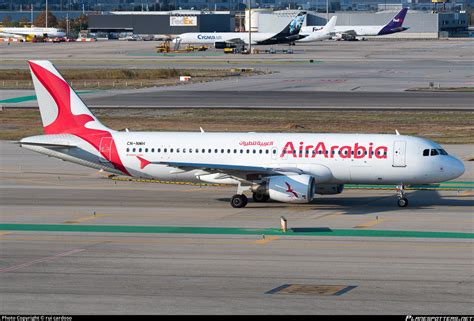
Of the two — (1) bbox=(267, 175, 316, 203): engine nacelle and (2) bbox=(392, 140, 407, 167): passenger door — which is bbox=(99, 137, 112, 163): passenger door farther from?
(2) bbox=(392, 140, 407, 167): passenger door

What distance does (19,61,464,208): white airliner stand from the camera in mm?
46438

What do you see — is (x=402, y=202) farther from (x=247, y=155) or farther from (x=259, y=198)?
(x=247, y=155)

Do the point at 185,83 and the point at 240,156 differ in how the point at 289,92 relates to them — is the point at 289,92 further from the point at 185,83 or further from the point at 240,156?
the point at 240,156

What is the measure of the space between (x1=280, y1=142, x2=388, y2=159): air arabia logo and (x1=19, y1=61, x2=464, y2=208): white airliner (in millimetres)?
48

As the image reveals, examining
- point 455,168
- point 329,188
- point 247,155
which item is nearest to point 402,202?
point 455,168

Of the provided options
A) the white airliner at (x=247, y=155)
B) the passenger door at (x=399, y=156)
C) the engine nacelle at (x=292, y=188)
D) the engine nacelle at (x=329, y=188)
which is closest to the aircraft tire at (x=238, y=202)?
the white airliner at (x=247, y=155)

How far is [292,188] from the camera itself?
4509 cm

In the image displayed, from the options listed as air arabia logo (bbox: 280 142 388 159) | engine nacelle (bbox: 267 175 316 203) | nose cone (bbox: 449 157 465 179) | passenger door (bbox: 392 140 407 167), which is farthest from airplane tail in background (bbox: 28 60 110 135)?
nose cone (bbox: 449 157 465 179)

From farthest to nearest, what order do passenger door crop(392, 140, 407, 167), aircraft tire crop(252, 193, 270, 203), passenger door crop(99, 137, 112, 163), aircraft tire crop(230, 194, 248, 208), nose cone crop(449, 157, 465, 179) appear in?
passenger door crop(99, 137, 112, 163)
aircraft tire crop(252, 193, 270, 203)
aircraft tire crop(230, 194, 248, 208)
nose cone crop(449, 157, 465, 179)
passenger door crop(392, 140, 407, 167)

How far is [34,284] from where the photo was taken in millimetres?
31641

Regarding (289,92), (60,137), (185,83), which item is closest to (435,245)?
(60,137)

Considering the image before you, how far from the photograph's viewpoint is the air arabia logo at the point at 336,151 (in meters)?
46.6

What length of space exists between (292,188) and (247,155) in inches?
146

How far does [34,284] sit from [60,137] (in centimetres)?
1875
